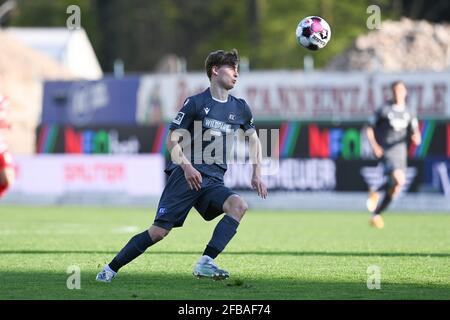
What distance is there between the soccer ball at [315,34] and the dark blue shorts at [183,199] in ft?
8.92

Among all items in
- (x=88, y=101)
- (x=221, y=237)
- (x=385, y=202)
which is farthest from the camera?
(x=88, y=101)

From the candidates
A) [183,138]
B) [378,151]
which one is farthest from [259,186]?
[378,151]

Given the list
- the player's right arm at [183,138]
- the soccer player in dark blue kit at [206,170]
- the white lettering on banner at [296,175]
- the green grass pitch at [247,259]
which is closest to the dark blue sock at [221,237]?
the soccer player in dark blue kit at [206,170]

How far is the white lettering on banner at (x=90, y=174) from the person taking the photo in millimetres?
25625

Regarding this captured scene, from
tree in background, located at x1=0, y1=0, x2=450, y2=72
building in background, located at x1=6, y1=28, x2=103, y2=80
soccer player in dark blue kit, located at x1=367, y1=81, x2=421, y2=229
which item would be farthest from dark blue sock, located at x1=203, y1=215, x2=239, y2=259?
tree in background, located at x1=0, y1=0, x2=450, y2=72

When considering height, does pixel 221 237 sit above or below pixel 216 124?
below

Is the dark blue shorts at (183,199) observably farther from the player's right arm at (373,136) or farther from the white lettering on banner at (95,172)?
the white lettering on banner at (95,172)

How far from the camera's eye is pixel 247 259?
12539 mm

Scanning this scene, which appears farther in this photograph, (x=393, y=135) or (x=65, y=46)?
(x=65, y=46)

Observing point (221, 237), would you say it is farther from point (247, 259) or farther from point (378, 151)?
point (378, 151)

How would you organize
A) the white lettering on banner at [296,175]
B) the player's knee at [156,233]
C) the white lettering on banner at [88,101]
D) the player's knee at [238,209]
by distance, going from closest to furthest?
the player's knee at [156,233], the player's knee at [238,209], the white lettering on banner at [296,175], the white lettering on banner at [88,101]

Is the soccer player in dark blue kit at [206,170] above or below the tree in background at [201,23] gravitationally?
below

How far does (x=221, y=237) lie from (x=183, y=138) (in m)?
0.97

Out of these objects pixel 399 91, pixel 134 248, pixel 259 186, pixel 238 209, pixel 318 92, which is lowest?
pixel 134 248
